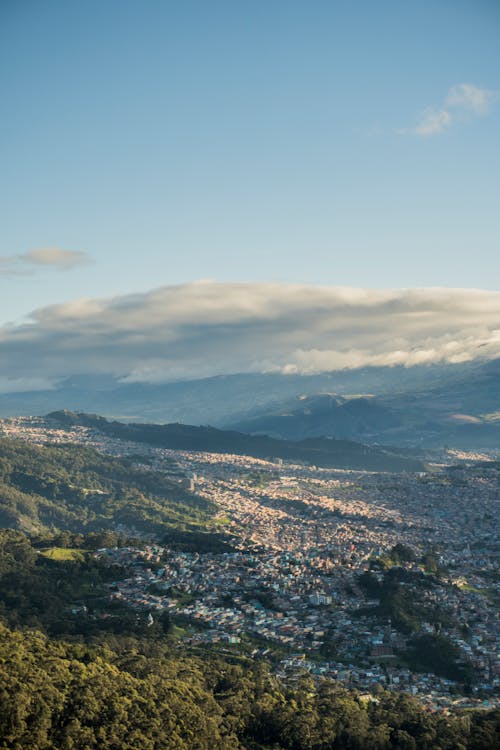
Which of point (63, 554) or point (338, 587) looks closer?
point (338, 587)

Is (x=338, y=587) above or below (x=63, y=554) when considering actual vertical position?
below

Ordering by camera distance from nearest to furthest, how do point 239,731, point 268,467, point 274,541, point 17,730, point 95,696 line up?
1. point 17,730
2. point 95,696
3. point 239,731
4. point 274,541
5. point 268,467

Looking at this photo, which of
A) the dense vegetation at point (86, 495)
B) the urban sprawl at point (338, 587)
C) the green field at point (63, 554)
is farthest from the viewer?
the dense vegetation at point (86, 495)

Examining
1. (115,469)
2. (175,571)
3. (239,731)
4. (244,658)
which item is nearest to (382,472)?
(115,469)

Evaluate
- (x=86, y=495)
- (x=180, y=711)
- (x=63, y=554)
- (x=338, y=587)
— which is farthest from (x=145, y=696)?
(x=86, y=495)

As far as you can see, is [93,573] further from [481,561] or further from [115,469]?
[115,469]

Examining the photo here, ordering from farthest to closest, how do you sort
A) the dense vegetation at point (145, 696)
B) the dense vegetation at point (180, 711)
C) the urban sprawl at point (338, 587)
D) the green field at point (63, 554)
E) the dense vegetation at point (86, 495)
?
the dense vegetation at point (86, 495)
the green field at point (63, 554)
the urban sprawl at point (338, 587)
the dense vegetation at point (145, 696)
the dense vegetation at point (180, 711)

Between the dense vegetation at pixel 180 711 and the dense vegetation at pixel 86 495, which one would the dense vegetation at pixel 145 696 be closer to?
the dense vegetation at pixel 180 711

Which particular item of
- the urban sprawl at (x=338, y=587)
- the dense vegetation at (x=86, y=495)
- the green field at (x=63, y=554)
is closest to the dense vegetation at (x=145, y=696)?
the urban sprawl at (x=338, y=587)

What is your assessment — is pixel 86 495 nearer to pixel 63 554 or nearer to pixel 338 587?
pixel 63 554
